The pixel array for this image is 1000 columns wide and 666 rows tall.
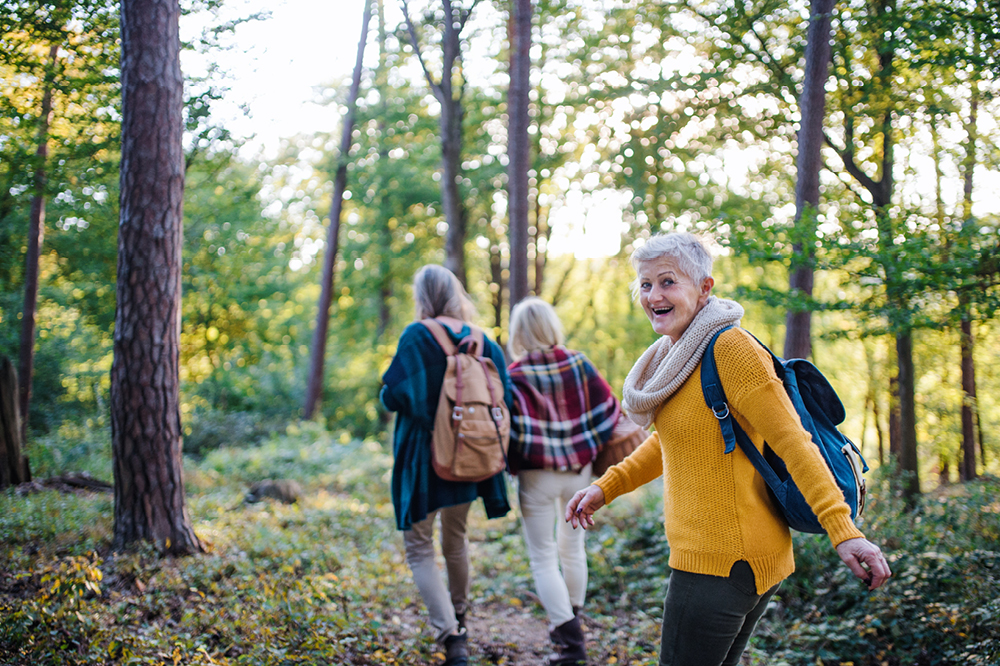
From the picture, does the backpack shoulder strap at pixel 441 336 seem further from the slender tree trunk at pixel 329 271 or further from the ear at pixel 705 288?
the slender tree trunk at pixel 329 271

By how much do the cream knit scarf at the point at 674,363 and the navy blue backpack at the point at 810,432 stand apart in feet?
0.12

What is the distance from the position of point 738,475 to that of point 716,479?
70mm

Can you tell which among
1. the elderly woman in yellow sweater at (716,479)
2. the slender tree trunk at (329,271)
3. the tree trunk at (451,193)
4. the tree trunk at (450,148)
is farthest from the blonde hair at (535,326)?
the slender tree trunk at (329,271)

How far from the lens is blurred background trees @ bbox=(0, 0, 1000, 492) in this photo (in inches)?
195

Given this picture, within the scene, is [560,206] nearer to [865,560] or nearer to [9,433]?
[9,433]

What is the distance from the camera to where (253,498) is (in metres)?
8.05

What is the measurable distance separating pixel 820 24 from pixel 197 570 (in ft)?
21.1

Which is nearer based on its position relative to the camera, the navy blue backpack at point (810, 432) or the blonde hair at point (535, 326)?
the navy blue backpack at point (810, 432)

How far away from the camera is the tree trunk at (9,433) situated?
6.23m

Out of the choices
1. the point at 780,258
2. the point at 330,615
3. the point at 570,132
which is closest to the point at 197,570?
the point at 330,615

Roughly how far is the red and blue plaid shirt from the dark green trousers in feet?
6.21

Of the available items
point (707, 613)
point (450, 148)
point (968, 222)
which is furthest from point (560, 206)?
point (707, 613)

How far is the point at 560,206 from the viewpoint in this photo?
17703mm

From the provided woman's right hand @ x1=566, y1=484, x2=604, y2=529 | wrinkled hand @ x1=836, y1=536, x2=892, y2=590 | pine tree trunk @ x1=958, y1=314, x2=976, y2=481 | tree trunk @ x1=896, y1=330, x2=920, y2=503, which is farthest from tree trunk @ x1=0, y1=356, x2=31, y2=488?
pine tree trunk @ x1=958, y1=314, x2=976, y2=481
